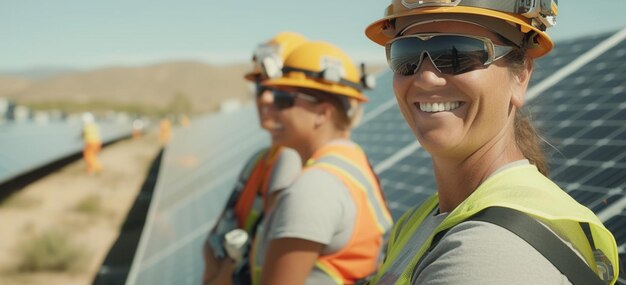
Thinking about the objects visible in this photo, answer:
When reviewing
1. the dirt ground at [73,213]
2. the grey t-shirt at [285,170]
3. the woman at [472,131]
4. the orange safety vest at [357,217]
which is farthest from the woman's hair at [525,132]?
the dirt ground at [73,213]

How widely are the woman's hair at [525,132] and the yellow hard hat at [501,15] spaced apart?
4 cm

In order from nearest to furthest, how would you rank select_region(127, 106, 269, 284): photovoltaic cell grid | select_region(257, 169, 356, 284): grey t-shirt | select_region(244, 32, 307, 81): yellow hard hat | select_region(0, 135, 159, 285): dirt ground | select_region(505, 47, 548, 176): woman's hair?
select_region(505, 47, 548, 176): woman's hair < select_region(257, 169, 356, 284): grey t-shirt < select_region(244, 32, 307, 81): yellow hard hat < select_region(127, 106, 269, 284): photovoltaic cell grid < select_region(0, 135, 159, 285): dirt ground

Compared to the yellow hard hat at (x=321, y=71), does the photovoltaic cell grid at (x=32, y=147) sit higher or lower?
lower

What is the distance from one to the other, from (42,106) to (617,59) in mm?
87320

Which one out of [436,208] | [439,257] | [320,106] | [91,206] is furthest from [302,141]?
[91,206]

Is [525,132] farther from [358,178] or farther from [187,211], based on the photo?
[187,211]

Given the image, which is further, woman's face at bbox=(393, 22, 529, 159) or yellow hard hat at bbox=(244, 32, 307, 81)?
yellow hard hat at bbox=(244, 32, 307, 81)

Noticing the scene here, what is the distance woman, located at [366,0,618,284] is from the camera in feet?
4.54

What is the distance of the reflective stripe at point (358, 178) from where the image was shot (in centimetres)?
289

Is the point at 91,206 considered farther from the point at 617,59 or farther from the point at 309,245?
the point at 309,245

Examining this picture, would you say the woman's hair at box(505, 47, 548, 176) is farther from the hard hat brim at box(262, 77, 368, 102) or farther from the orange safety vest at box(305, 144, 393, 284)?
the hard hat brim at box(262, 77, 368, 102)

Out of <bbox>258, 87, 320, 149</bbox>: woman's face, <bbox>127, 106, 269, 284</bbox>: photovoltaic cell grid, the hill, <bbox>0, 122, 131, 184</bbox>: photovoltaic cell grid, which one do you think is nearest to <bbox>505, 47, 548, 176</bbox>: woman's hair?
<bbox>258, 87, 320, 149</bbox>: woman's face

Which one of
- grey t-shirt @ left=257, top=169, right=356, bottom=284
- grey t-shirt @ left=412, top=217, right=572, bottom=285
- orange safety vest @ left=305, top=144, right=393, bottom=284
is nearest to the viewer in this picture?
grey t-shirt @ left=412, top=217, right=572, bottom=285

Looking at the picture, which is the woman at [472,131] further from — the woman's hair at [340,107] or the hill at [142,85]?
the hill at [142,85]
